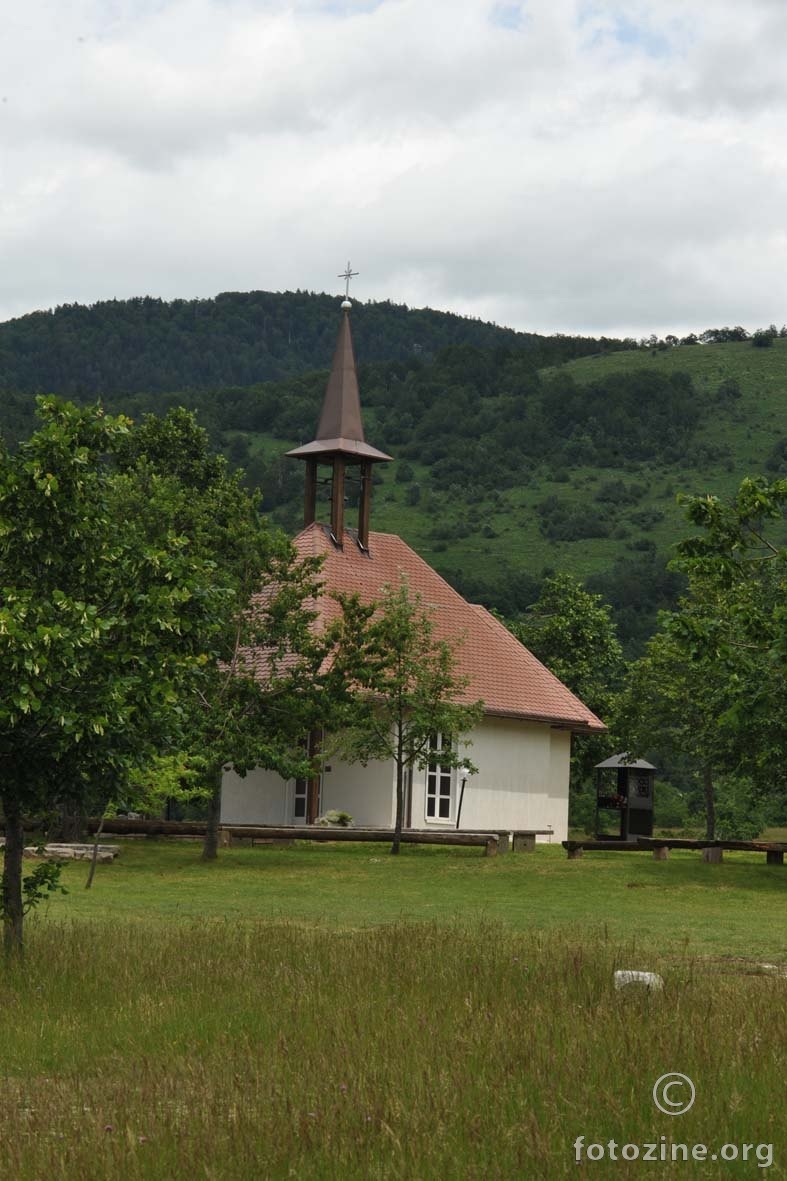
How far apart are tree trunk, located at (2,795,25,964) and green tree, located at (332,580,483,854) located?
18077mm

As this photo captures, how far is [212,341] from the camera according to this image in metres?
172

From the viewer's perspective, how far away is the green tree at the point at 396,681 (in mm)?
35844

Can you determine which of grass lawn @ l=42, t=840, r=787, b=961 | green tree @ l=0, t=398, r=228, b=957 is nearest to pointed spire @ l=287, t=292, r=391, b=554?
grass lawn @ l=42, t=840, r=787, b=961

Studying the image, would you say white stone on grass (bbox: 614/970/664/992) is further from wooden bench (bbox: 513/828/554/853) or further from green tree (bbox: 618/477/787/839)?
wooden bench (bbox: 513/828/554/853)

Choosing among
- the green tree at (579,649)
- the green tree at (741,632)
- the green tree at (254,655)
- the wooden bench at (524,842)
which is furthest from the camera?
the green tree at (579,649)

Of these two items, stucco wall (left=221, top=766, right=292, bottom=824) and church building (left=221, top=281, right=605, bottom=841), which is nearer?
church building (left=221, top=281, right=605, bottom=841)

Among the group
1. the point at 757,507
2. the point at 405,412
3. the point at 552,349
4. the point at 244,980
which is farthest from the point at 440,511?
the point at 244,980

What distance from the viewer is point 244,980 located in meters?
14.3

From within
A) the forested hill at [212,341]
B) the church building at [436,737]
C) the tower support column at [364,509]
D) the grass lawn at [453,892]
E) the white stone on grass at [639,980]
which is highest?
the forested hill at [212,341]

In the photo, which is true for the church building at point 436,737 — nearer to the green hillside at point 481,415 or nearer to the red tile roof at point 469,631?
the red tile roof at point 469,631

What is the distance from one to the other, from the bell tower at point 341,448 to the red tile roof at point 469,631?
0.76m

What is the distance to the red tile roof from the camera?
45.6m

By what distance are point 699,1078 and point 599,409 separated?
429 feet

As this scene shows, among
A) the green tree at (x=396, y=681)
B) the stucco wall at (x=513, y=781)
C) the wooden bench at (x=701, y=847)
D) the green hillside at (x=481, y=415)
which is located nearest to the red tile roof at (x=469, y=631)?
the stucco wall at (x=513, y=781)
